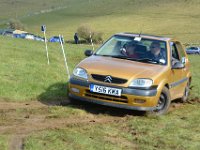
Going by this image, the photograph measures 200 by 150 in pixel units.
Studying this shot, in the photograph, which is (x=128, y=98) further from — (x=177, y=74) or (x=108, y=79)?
(x=177, y=74)

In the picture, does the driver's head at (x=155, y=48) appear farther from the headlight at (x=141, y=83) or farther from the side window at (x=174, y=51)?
the headlight at (x=141, y=83)

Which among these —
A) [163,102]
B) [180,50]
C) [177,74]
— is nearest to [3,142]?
[163,102]

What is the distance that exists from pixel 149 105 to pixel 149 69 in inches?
30.9

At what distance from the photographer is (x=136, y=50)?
10.2m

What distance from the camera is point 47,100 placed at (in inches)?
406

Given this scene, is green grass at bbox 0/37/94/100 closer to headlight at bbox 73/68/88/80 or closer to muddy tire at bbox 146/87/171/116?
headlight at bbox 73/68/88/80

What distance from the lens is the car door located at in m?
10.1

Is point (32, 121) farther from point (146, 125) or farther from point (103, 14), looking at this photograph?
point (103, 14)

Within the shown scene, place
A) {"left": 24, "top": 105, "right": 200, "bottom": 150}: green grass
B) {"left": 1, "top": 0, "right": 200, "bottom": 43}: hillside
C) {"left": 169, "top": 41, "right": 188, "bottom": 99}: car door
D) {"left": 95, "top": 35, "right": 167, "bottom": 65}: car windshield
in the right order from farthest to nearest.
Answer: {"left": 1, "top": 0, "right": 200, "bottom": 43}: hillside → {"left": 169, "top": 41, "right": 188, "bottom": 99}: car door → {"left": 95, "top": 35, "right": 167, "bottom": 65}: car windshield → {"left": 24, "top": 105, "right": 200, "bottom": 150}: green grass

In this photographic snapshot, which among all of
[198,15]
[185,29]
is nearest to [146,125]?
[185,29]

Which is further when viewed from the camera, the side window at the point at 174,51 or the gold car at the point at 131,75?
the side window at the point at 174,51

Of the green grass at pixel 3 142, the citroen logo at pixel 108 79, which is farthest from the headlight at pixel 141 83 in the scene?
the green grass at pixel 3 142

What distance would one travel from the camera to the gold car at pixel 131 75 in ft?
29.0

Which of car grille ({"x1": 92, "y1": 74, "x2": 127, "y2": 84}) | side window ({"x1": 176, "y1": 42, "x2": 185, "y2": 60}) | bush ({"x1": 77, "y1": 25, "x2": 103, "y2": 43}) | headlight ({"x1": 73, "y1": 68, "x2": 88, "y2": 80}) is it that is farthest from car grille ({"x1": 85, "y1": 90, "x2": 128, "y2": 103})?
bush ({"x1": 77, "y1": 25, "x2": 103, "y2": 43})
